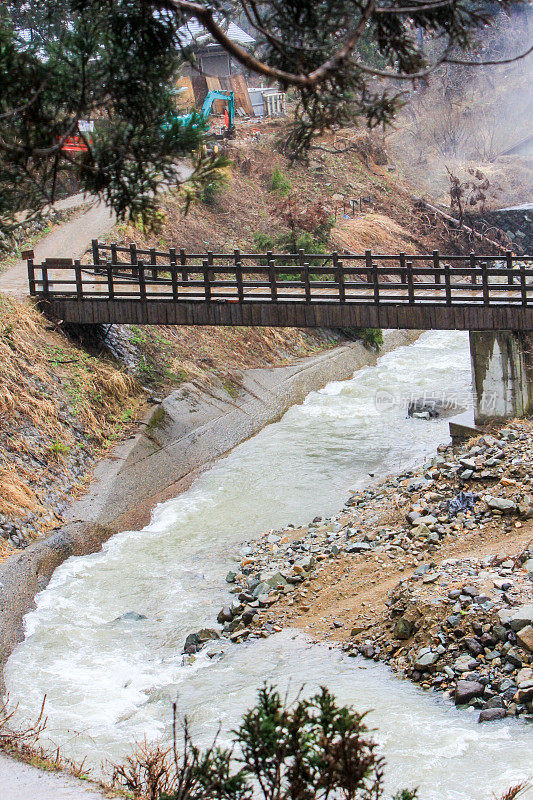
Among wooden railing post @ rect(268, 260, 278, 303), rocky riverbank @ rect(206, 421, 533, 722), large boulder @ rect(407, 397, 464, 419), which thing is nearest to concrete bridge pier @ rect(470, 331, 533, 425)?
rocky riverbank @ rect(206, 421, 533, 722)

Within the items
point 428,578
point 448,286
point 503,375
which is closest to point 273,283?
point 448,286

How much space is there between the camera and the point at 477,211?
46844 mm

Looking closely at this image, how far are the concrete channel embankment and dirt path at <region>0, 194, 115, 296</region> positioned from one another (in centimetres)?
608

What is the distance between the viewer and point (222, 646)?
508 inches

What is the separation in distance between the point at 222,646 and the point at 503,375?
9877 mm

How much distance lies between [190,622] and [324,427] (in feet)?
33.5

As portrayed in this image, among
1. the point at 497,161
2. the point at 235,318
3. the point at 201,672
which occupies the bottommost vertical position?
the point at 201,672

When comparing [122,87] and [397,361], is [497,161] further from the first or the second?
[122,87]

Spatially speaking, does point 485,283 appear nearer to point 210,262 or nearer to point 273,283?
point 273,283

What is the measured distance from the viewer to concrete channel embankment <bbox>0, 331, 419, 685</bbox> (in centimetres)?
1479

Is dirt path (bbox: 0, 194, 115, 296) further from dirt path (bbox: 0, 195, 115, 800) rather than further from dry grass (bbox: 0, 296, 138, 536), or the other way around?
dry grass (bbox: 0, 296, 138, 536)

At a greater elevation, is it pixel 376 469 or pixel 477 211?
pixel 477 211

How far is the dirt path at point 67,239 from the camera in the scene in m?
25.5

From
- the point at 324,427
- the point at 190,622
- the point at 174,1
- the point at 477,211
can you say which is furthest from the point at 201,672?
the point at 477,211
